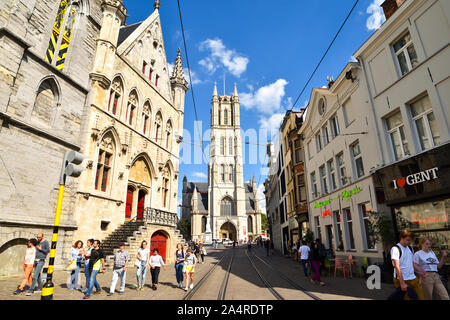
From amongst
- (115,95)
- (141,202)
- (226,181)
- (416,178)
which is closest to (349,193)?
(416,178)

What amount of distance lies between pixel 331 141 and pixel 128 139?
1275 cm

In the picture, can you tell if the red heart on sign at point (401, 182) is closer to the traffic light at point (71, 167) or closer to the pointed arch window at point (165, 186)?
the traffic light at point (71, 167)

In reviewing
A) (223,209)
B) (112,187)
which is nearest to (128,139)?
(112,187)

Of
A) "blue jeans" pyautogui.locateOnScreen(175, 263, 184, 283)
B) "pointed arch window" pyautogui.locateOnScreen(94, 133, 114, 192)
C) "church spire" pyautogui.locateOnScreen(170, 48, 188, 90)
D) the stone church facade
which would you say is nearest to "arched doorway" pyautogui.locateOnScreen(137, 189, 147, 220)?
the stone church facade

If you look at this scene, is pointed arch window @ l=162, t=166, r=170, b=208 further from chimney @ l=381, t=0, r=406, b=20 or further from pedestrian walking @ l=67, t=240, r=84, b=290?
chimney @ l=381, t=0, r=406, b=20

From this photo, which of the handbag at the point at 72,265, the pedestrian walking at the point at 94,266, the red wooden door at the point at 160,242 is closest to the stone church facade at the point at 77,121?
the red wooden door at the point at 160,242

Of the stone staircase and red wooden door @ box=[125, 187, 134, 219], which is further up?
red wooden door @ box=[125, 187, 134, 219]

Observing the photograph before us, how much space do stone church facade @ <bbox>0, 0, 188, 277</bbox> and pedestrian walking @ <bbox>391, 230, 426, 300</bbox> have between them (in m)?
11.8

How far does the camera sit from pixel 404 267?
404 cm

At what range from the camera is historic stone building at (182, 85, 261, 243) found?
6141cm

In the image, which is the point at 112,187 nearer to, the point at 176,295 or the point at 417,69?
the point at 176,295

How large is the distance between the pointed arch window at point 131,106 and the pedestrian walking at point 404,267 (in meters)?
16.5

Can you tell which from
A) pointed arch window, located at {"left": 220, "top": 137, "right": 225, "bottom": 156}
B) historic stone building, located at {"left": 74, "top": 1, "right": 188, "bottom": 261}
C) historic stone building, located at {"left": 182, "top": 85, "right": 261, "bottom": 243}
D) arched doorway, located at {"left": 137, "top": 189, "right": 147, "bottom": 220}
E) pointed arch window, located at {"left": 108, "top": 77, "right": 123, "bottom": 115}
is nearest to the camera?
historic stone building, located at {"left": 74, "top": 1, "right": 188, "bottom": 261}

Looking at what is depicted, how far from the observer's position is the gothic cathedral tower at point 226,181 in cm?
6122
